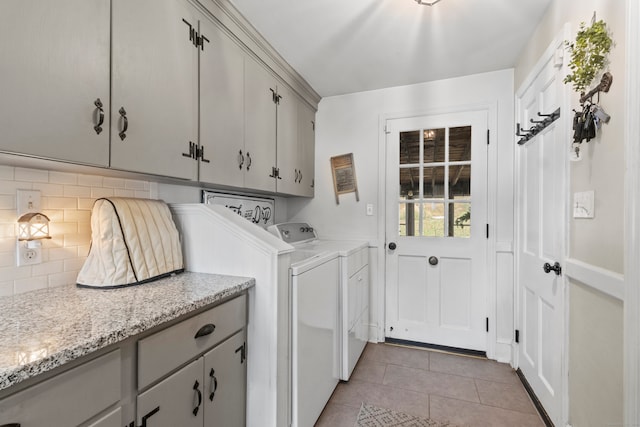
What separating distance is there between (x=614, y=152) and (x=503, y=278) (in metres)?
1.58

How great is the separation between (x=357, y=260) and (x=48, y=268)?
184cm

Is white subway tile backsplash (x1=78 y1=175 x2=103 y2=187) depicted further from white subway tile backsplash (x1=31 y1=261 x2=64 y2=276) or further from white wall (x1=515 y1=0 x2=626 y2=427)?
white wall (x1=515 y1=0 x2=626 y2=427)

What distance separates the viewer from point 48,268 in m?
1.20

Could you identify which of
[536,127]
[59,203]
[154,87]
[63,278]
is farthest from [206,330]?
[536,127]

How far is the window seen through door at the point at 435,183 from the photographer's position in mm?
2588

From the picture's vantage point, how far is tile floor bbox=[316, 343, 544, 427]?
1.79 metres

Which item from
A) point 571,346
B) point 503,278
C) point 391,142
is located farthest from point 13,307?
point 503,278

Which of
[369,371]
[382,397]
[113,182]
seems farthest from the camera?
[369,371]

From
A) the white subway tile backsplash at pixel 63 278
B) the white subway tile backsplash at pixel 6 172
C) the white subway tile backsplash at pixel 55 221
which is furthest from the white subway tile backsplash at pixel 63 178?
the white subway tile backsplash at pixel 63 278

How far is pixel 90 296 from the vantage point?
1099mm

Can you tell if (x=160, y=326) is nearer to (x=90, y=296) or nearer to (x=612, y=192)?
(x=90, y=296)

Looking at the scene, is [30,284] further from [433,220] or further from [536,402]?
[536,402]

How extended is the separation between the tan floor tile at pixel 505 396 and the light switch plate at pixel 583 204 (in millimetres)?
1306

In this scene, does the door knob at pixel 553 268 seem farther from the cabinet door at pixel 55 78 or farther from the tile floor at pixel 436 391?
the cabinet door at pixel 55 78
